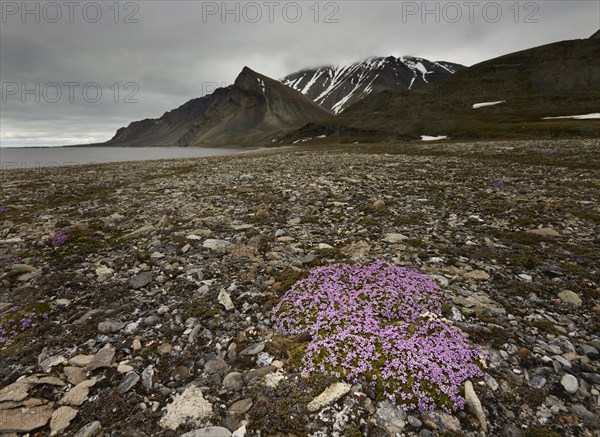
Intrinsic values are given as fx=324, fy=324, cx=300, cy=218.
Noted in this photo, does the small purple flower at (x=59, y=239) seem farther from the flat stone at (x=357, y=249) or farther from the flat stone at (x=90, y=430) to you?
the flat stone at (x=357, y=249)

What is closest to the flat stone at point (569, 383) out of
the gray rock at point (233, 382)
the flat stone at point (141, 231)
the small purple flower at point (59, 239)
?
the gray rock at point (233, 382)

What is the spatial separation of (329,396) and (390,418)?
766 millimetres

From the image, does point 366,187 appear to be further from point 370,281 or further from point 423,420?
point 423,420

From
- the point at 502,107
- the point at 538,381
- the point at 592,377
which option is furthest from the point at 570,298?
the point at 502,107

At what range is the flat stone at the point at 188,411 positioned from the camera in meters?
3.94

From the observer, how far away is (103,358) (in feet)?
16.5

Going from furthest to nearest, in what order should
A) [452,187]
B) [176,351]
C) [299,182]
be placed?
[299,182]
[452,187]
[176,351]

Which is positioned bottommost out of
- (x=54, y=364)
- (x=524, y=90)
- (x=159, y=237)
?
(x=54, y=364)

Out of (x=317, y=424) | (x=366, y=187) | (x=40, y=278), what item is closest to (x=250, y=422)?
(x=317, y=424)

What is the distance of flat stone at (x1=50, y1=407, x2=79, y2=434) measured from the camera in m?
3.88

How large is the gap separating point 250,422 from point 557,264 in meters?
7.67

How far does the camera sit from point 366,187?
17.7m

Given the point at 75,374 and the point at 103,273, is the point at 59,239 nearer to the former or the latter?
the point at 103,273

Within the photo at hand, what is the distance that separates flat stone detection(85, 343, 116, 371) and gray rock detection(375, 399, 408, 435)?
4.01m
